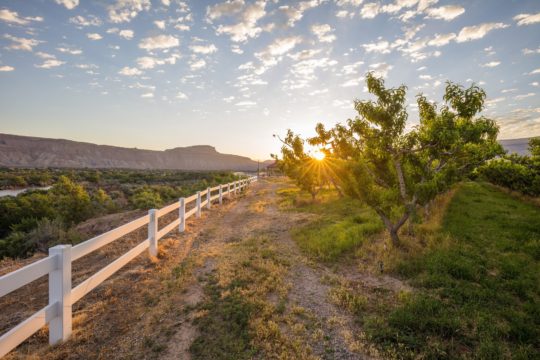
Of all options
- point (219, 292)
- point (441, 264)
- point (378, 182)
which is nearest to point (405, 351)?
point (219, 292)

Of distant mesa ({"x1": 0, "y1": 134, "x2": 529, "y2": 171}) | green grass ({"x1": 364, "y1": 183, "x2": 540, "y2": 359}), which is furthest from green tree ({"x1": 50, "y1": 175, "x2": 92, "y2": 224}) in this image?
distant mesa ({"x1": 0, "y1": 134, "x2": 529, "y2": 171})

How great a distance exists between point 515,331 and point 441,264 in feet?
8.08

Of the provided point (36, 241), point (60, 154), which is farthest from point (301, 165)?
point (60, 154)

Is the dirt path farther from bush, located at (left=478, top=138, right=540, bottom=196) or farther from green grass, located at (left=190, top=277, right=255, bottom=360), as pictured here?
bush, located at (left=478, top=138, right=540, bottom=196)

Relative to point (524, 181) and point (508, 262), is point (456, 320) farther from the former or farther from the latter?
point (524, 181)

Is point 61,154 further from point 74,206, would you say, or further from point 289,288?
point 289,288

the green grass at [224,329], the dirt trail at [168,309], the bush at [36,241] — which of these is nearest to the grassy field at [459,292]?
the dirt trail at [168,309]

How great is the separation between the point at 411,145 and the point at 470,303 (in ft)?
14.8

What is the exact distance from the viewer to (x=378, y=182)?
873 centimetres

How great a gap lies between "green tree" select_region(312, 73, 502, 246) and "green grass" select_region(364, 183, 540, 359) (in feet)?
5.99

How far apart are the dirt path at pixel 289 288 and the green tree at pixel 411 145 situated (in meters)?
3.01

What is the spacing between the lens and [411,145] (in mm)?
7898

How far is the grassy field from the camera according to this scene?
3801 millimetres

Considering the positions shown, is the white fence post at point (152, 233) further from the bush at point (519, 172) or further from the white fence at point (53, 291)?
the bush at point (519, 172)
